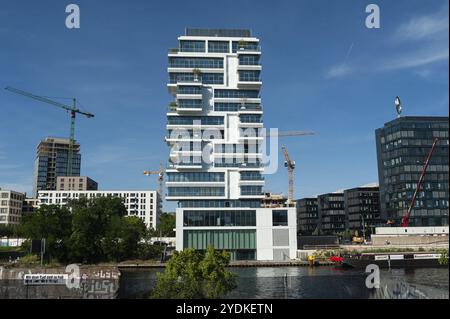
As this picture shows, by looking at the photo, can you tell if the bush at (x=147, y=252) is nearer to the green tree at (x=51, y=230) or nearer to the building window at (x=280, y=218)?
the green tree at (x=51, y=230)

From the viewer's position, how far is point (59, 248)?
11275 cm

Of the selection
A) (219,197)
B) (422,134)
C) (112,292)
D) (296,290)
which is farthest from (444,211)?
(112,292)

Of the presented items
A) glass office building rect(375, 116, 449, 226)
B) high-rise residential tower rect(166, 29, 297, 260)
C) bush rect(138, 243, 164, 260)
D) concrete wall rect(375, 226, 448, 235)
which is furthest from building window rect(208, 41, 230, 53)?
glass office building rect(375, 116, 449, 226)

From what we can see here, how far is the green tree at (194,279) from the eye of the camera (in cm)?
3859

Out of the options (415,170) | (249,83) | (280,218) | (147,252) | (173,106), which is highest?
(249,83)

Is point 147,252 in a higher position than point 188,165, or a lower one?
lower

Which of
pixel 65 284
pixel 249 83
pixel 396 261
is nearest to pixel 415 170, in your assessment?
pixel 396 261

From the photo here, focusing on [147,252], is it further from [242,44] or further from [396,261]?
[396,261]

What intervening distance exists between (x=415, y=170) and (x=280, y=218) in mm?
82994

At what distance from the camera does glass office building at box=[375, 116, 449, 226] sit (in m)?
169

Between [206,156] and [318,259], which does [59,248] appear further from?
[318,259]

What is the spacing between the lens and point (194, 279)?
39156 mm

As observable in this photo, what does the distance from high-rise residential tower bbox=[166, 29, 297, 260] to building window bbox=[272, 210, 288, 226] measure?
0.28 metres
